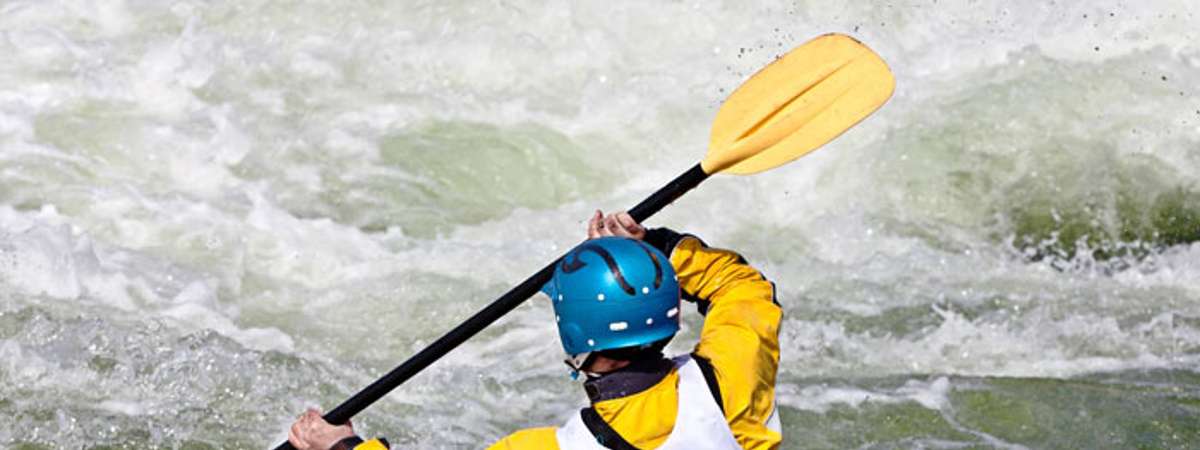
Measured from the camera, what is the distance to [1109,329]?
5.51m

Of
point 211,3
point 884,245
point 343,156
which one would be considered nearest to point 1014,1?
point 884,245

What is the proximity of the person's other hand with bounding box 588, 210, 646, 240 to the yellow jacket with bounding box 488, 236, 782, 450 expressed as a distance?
0.28 feet

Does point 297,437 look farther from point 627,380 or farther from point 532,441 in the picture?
point 627,380

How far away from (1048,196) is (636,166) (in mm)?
1619

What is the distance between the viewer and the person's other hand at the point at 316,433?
2732 mm

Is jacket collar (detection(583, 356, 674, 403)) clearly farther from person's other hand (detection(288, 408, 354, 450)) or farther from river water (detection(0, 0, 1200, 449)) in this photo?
river water (detection(0, 0, 1200, 449))

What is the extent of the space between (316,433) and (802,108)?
4.07 feet

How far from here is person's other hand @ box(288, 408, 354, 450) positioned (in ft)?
8.96

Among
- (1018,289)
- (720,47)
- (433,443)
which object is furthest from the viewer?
(720,47)

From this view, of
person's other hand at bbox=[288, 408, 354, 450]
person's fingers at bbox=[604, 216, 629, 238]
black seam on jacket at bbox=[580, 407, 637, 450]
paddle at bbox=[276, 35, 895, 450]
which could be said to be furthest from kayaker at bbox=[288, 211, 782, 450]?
paddle at bbox=[276, 35, 895, 450]

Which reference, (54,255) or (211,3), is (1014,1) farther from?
(54,255)

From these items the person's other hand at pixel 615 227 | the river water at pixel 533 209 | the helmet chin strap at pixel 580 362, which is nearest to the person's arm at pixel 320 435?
the helmet chin strap at pixel 580 362

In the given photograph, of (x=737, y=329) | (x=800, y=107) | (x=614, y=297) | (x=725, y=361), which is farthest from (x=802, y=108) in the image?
(x=614, y=297)

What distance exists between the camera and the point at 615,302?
2.45m
